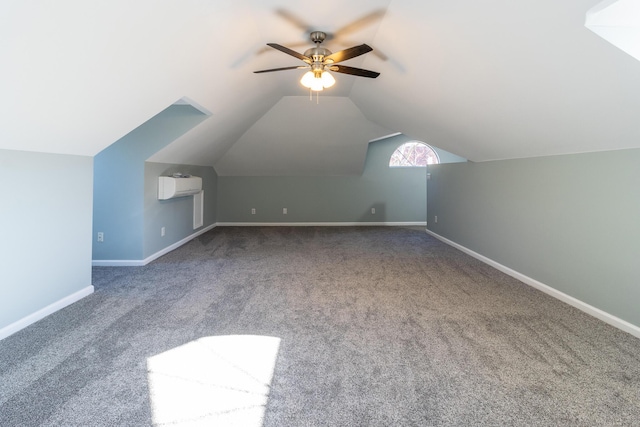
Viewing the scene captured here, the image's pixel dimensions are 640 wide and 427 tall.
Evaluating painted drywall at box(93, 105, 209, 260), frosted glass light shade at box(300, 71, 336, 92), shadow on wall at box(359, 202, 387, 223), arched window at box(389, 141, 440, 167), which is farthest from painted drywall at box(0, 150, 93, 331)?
arched window at box(389, 141, 440, 167)

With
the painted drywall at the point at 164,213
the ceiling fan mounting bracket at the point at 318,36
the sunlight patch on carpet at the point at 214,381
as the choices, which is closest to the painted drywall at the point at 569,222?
the ceiling fan mounting bracket at the point at 318,36

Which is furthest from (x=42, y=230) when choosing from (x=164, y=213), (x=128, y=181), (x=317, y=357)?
(x=317, y=357)

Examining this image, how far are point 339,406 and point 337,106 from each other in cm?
475

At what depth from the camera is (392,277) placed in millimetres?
3734

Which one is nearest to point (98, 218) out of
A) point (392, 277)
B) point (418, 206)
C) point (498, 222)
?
point (392, 277)

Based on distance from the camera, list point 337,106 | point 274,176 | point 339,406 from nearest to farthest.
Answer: point 339,406
point 337,106
point 274,176

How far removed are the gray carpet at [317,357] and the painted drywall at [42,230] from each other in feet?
0.69

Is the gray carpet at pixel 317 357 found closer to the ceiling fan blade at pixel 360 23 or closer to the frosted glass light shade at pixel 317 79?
the frosted glass light shade at pixel 317 79

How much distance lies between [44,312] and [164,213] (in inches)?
88.1

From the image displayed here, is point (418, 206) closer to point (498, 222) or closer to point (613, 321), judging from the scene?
point (498, 222)

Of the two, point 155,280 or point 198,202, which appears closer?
point 155,280

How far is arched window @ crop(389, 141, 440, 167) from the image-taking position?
7.65 meters

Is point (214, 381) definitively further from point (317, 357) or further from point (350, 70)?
point (350, 70)

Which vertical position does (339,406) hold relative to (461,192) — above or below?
below
